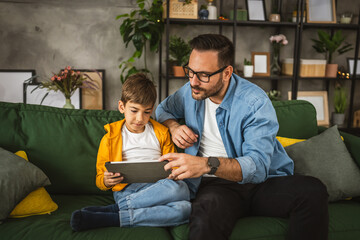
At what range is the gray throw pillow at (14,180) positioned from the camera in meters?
1.32

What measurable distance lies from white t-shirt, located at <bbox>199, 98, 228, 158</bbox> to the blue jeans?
0.81 feet

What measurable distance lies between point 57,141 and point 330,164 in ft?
4.64

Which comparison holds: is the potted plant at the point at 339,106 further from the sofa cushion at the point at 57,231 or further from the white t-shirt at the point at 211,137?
the sofa cushion at the point at 57,231

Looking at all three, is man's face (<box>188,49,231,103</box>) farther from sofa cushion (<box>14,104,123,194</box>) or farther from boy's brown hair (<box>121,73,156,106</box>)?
sofa cushion (<box>14,104,123,194</box>)

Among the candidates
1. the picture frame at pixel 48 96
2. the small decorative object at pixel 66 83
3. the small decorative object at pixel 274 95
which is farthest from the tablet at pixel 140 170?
the small decorative object at pixel 274 95

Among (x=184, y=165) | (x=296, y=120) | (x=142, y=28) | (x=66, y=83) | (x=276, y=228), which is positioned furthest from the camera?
(x=142, y=28)

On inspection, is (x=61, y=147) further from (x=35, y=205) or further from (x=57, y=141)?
(x=35, y=205)

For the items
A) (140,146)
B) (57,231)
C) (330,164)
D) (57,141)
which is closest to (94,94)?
(57,141)

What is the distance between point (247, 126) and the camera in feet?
5.00

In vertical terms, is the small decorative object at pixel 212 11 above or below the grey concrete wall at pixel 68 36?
above

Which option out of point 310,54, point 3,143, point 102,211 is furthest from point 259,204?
point 310,54

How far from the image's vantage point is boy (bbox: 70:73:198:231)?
135 cm

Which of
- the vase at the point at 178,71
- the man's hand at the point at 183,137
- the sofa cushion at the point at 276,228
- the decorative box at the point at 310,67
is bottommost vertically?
the sofa cushion at the point at 276,228

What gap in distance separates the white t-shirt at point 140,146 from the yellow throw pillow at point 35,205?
0.40 m
